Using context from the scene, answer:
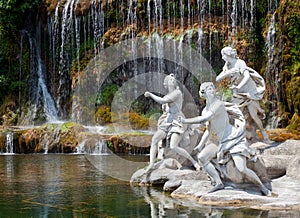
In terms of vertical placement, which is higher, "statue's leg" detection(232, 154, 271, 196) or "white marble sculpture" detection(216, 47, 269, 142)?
"white marble sculpture" detection(216, 47, 269, 142)

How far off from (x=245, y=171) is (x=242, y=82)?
8.45 ft

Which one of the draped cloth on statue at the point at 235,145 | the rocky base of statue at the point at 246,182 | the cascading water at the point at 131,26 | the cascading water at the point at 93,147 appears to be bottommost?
the cascading water at the point at 93,147

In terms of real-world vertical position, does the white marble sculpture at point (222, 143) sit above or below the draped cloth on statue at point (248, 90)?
below

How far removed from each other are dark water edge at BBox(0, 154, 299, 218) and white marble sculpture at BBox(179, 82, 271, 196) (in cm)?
77

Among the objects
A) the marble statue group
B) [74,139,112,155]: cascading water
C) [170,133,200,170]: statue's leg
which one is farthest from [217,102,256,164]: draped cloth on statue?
[74,139,112,155]: cascading water

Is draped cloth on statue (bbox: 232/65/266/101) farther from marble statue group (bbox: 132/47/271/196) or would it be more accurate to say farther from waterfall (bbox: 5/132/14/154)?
waterfall (bbox: 5/132/14/154)

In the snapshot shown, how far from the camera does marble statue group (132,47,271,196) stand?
9.70 metres

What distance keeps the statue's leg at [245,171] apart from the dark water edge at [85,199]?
2.48ft

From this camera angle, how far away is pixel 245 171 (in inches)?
378

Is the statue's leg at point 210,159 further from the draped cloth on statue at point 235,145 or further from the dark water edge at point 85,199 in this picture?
the dark water edge at point 85,199

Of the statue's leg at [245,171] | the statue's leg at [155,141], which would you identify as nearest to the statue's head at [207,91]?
the statue's leg at [245,171]

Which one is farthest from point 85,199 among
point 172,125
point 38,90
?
point 38,90

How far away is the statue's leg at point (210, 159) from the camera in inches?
383

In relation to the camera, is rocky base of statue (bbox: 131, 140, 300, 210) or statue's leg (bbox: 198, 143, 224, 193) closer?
rocky base of statue (bbox: 131, 140, 300, 210)
